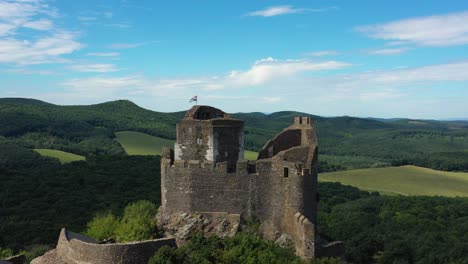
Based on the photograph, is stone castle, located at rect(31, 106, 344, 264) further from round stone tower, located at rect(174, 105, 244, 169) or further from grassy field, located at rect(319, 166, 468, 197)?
grassy field, located at rect(319, 166, 468, 197)

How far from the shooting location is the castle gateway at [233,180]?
30.5m

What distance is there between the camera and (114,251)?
1127 inches

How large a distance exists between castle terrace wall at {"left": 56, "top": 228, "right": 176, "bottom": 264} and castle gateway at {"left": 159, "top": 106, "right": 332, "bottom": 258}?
309cm

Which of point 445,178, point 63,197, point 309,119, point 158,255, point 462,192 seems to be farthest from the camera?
point 445,178

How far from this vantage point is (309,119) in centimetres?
3566

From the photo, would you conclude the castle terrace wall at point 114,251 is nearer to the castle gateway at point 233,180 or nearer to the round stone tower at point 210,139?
the castle gateway at point 233,180

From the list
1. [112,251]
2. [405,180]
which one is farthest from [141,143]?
[112,251]

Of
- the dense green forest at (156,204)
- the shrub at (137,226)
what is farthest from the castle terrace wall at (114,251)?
the shrub at (137,226)

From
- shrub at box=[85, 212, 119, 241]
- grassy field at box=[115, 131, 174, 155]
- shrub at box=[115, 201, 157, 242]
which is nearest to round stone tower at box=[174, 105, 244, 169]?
shrub at box=[115, 201, 157, 242]

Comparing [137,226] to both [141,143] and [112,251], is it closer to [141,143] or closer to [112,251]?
[112,251]

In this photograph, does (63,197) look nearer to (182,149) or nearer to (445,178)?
(182,149)

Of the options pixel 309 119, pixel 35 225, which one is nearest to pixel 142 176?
pixel 35 225

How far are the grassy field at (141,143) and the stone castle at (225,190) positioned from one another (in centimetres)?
12212

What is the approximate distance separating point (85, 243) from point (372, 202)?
311 feet
